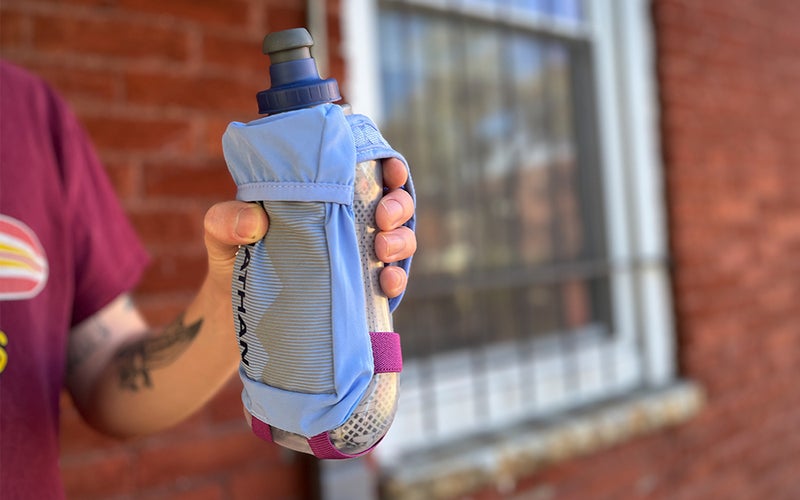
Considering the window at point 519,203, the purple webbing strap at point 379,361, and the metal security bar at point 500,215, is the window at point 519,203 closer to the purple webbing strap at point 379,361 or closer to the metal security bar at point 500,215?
the metal security bar at point 500,215

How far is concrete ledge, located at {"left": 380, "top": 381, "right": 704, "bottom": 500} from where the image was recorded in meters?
1.96

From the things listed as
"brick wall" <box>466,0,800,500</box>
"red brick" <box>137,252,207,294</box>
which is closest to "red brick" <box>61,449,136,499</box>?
"red brick" <box>137,252,207,294</box>

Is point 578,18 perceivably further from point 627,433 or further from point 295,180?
point 295,180

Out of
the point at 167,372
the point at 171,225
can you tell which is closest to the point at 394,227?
the point at 167,372

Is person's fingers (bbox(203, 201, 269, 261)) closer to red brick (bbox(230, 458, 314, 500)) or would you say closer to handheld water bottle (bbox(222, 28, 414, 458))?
handheld water bottle (bbox(222, 28, 414, 458))

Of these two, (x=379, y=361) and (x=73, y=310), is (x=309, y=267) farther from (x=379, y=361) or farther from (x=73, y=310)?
(x=73, y=310)

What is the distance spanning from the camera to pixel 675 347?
2.79 metres

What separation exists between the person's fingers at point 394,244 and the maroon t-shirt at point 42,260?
48 cm

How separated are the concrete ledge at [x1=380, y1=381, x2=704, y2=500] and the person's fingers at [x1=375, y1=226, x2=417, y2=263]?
1.42m

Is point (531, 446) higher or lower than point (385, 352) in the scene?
lower

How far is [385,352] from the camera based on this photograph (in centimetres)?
62

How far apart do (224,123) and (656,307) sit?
1855 mm

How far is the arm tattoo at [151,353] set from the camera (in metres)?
0.88

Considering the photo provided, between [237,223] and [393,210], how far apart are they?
14 cm
